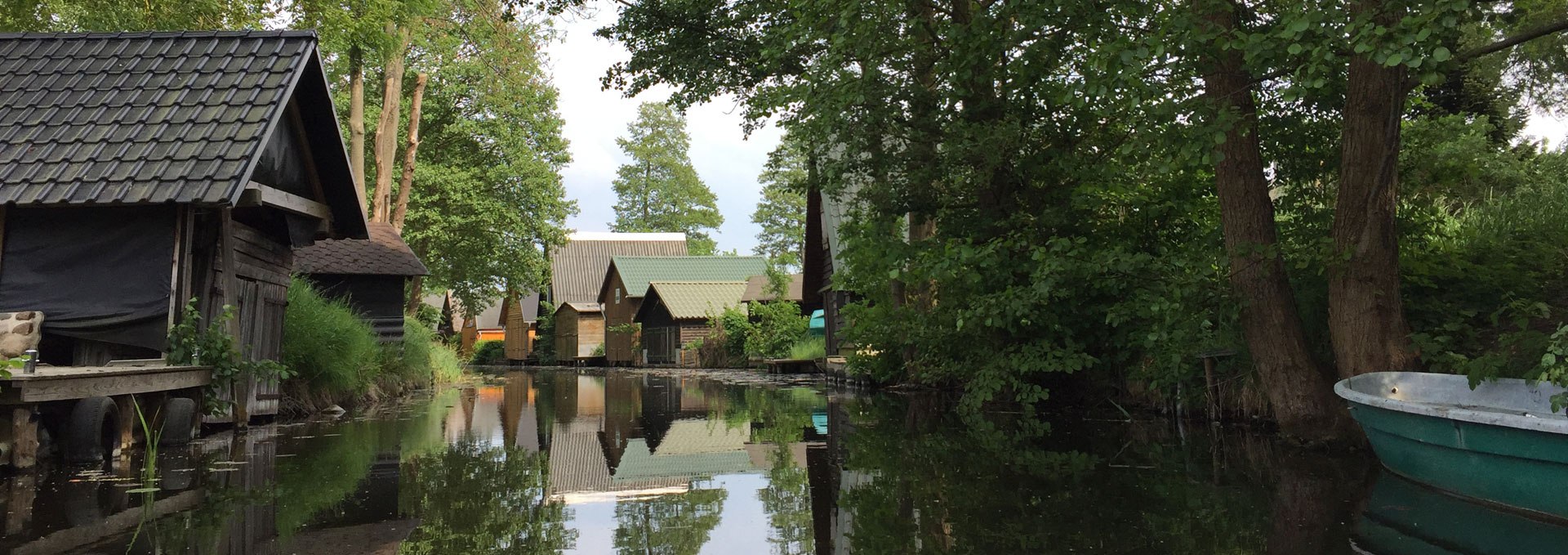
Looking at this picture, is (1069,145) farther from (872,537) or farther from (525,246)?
(525,246)

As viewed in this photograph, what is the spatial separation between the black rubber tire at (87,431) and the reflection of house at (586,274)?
4785 centimetres

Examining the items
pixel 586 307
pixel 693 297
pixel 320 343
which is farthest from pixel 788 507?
pixel 586 307

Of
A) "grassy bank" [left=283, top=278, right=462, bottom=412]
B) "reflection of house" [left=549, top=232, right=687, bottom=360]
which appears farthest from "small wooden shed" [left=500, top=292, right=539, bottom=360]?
"grassy bank" [left=283, top=278, right=462, bottom=412]

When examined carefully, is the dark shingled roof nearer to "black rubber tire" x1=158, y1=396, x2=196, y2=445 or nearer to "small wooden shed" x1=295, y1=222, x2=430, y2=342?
"small wooden shed" x1=295, y1=222, x2=430, y2=342

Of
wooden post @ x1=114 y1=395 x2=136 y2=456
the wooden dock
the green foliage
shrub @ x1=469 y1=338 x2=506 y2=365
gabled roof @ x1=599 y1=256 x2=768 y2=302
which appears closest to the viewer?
the wooden dock

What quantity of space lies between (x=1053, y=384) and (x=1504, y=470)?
988cm

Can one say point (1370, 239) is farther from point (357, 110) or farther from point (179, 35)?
point (357, 110)

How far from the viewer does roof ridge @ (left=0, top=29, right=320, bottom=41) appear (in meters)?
12.0

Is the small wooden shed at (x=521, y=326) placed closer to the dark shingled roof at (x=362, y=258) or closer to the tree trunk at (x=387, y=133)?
the tree trunk at (x=387, y=133)

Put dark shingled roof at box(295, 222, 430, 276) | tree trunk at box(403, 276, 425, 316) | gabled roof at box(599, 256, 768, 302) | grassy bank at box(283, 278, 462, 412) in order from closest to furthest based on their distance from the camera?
1. grassy bank at box(283, 278, 462, 412)
2. dark shingled roof at box(295, 222, 430, 276)
3. tree trunk at box(403, 276, 425, 316)
4. gabled roof at box(599, 256, 768, 302)

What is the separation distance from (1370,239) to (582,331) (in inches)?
1973

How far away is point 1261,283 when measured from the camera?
10352 mm

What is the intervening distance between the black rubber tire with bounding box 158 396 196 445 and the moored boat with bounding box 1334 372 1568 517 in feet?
30.0

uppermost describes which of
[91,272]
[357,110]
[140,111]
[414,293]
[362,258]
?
[357,110]
